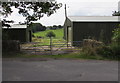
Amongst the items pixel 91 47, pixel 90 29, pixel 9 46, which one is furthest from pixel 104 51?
pixel 9 46

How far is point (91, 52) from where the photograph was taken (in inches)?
389

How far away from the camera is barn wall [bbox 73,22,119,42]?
16.3 m

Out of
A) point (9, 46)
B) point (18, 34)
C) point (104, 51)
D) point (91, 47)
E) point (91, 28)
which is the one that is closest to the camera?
point (104, 51)

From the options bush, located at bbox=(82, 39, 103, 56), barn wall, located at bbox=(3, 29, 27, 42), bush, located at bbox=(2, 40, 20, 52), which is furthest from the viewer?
barn wall, located at bbox=(3, 29, 27, 42)

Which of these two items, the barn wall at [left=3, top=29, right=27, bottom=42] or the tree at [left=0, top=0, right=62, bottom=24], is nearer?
the tree at [left=0, top=0, right=62, bottom=24]

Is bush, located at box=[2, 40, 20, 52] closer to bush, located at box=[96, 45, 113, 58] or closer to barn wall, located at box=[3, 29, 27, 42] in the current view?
bush, located at box=[96, 45, 113, 58]

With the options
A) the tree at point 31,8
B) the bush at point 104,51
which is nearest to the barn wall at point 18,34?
the tree at point 31,8

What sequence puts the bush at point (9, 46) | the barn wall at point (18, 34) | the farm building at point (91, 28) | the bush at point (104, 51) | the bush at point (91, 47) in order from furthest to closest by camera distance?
the barn wall at point (18, 34) → the farm building at point (91, 28) → the bush at point (9, 46) → the bush at point (91, 47) → the bush at point (104, 51)

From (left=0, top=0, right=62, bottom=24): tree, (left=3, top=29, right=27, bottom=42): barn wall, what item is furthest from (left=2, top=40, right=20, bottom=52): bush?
(left=3, top=29, right=27, bottom=42): barn wall

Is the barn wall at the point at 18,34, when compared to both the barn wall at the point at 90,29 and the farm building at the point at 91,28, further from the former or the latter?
the barn wall at the point at 90,29

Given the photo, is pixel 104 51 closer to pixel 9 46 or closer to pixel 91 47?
pixel 91 47

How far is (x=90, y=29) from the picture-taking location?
1638 centimetres

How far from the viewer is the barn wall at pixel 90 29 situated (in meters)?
16.3

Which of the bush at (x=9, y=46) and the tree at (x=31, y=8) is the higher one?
the tree at (x=31, y=8)
